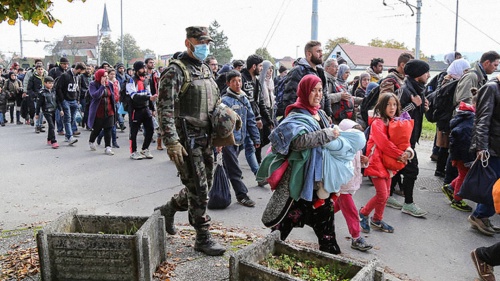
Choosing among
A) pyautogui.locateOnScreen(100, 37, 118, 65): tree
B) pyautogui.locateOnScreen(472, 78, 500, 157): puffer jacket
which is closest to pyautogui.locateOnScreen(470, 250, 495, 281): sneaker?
pyautogui.locateOnScreen(472, 78, 500, 157): puffer jacket

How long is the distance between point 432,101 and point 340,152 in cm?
537

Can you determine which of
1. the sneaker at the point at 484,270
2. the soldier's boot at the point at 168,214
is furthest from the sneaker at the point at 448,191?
the soldier's boot at the point at 168,214

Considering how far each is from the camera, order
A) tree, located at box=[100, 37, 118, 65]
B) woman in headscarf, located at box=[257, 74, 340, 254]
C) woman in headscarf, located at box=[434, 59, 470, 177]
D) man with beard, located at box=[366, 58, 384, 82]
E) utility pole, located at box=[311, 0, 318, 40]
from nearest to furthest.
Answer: woman in headscarf, located at box=[257, 74, 340, 254]
woman in headscarf, located at box=[434, 59, 470, 177]
man with beard, located at box=[366, 58, 384, 82]
utility pole, located at box=[311, 0, 318, 40]
tree, located at box=[100, 37, 118, 65]

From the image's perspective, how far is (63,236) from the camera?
143 inches

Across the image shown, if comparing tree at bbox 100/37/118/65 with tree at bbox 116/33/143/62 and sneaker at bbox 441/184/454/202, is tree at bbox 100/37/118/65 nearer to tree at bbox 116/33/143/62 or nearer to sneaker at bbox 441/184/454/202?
tree at bbox 116/33/143/62

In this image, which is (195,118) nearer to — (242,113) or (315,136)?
(315,136)

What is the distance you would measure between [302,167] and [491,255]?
72.3 inches

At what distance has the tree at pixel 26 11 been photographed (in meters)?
3.66

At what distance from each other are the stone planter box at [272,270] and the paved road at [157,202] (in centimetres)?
134

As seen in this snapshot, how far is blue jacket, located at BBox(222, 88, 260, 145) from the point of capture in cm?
695

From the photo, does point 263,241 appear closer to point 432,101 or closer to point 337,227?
point 337,227

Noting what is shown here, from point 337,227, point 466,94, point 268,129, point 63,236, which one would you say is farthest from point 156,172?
point 466,94

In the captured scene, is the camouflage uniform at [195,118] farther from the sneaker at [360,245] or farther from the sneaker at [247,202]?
the sneaker at [247,202]

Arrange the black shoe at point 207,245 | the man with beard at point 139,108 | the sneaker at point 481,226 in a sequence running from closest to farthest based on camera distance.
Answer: the black shoe at point 207,245 → the sneaker at point 481,226 → the man with beard at point 139,108
